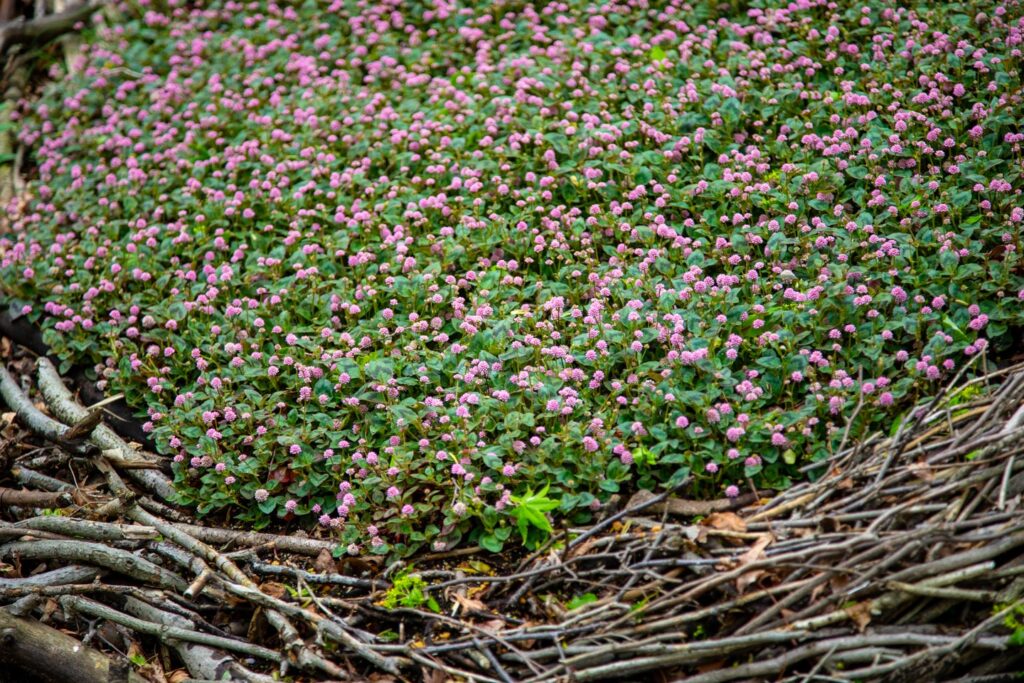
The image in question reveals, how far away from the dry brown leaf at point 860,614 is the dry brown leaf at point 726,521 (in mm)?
523

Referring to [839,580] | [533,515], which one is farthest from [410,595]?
[839,580]

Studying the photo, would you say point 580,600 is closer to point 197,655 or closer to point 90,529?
point 197,655

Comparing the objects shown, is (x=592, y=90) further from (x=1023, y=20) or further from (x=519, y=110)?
(x=1023, y=20)

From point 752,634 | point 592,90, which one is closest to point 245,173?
point 592,90

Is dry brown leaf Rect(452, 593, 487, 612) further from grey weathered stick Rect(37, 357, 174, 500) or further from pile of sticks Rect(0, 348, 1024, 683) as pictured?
grey weathered stick Rect(37, 357, 174, 500)

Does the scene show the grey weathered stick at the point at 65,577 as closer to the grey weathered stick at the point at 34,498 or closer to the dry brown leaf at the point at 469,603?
the grey weathered stick at the point at 34,498

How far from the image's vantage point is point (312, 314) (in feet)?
16.5

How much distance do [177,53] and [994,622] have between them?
6820 millimetres

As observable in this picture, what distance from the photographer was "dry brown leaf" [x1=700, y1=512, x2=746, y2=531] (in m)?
3.66

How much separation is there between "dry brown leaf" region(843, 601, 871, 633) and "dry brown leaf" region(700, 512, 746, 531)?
1.72ft

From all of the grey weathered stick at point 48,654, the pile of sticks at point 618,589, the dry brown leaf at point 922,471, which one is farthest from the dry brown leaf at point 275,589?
the dry brown leaf at point 922,471

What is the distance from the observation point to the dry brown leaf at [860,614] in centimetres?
325

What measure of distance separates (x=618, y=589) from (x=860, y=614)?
3.03 ft

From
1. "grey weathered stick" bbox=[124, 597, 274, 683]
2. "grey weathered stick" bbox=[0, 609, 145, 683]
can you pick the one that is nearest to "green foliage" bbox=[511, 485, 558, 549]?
"grey weathered stick" bbox=[124, 597, 274, 683]
